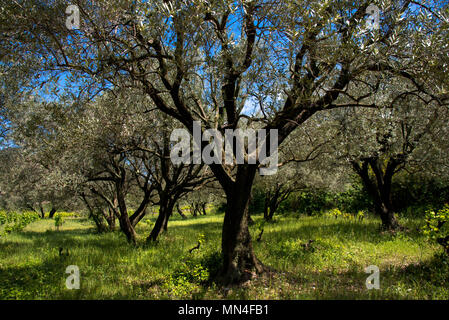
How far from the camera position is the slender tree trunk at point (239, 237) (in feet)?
20.2

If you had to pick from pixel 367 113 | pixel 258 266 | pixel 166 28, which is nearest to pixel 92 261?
pixel 258 266

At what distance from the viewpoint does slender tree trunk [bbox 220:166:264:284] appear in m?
6.16

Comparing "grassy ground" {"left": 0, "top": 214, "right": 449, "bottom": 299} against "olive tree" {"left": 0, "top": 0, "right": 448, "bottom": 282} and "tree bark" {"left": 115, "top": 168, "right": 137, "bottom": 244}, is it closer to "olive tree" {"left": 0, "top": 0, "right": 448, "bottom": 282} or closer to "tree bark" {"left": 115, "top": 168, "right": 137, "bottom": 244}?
"olive tree" {"left": 0, "top": 0, "right": 448, "bottom": 282}

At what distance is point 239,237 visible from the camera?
6.28m

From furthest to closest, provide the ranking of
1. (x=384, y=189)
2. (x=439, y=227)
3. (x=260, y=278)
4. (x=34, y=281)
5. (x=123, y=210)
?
(x=384, y=189), (x=123, y=210), (x=34, y=281), (x=439, y=227), (x=260, y=278)

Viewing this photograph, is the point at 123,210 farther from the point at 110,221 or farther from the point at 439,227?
the point at 439,227

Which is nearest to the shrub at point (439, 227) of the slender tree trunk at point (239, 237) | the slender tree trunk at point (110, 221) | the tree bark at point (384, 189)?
the slender tree trunk at point (239, 237)

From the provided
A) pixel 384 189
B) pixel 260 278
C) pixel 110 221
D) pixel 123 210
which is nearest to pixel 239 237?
pixel 260 278

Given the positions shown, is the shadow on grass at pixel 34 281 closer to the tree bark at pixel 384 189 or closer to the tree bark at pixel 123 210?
the tree bark at pixel 123 210

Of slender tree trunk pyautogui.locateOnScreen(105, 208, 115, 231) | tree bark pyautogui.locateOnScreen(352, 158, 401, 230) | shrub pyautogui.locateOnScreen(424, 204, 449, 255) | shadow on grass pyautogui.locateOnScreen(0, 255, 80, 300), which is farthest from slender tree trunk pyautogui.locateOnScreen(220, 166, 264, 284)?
slender tree trunk pyautogui.locateOnScreen(105, 208, 115, 231)

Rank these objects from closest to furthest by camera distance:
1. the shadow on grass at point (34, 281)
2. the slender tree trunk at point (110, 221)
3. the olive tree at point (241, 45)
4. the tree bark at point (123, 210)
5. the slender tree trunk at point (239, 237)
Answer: the olive tree at point (241, 45) < the shadow on grass at point (34, 281) < the slender tree trunk at point (239, 237) < the tree bark at point (123, 210) < the slender tree trunk at point (110, 221)

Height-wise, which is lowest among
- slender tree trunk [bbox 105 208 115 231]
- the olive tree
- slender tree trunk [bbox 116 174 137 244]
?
slender tree trunk [bbox 105 208 115 231]

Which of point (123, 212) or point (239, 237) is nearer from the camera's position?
point (239, 237)
